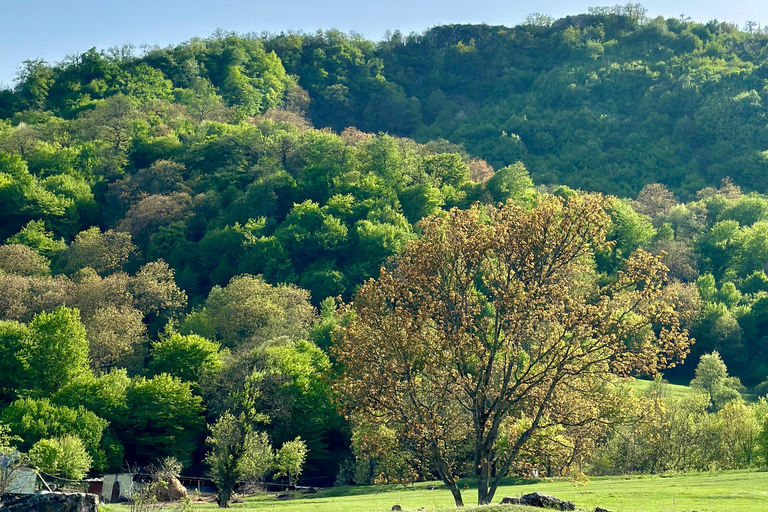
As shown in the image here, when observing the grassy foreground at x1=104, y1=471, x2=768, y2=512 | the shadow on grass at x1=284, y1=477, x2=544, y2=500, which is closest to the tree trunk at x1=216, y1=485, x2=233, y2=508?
the grassy foreground at x1=104, y1=471, x2=768, y2=512

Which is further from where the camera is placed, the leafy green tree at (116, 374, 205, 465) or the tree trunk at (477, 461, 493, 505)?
the leafy green tree at (116, 374, 205, 465)

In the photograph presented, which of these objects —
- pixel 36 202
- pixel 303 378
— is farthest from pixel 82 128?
pixel 303 378

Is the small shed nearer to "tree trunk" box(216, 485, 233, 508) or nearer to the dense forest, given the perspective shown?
the dense forest

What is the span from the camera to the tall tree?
34.4 m

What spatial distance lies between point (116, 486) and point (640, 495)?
46.6 meters

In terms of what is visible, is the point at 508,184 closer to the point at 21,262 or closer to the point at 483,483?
the point at 21,262

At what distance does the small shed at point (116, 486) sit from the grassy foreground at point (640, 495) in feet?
62.9

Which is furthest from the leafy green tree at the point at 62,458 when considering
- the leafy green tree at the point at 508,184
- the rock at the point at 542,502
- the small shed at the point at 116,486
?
the leafy green tree at the point at 508,184

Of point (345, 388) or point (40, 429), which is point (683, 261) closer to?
point (40, 429)

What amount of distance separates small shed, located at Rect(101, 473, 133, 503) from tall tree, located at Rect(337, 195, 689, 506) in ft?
138

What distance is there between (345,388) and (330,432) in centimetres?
5308

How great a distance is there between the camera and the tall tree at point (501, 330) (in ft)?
113

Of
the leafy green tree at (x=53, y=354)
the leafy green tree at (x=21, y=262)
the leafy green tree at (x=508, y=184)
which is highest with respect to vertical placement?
the leafy green tree at (x=508, y=184)

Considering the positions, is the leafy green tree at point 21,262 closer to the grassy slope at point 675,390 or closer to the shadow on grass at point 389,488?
the shadow on grass at point 389,488
